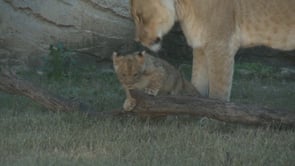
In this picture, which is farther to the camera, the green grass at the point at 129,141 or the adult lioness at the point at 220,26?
the adult lioness at the point at 220,26

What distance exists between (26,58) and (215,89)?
3458 millimetres

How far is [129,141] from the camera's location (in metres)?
6.12

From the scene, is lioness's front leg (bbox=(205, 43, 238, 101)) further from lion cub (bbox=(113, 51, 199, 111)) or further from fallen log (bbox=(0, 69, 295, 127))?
fallen log (bbox=(0, 69, 295, 127))

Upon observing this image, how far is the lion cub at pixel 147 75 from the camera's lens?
6.80 m

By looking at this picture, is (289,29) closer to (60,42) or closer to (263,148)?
(263,148)

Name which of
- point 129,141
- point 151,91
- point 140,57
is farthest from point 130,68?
point 129,141

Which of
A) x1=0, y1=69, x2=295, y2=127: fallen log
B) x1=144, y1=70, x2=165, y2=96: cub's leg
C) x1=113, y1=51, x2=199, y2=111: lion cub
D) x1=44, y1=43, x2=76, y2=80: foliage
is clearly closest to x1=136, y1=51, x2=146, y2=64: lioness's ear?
x1=113, y1=51, x2=199, y2=111: lion cub

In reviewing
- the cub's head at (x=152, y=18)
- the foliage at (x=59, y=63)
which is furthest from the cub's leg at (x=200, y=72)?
the foliage at (x=59, y=63)

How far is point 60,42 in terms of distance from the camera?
9.66 meters

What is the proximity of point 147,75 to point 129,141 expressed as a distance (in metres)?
0.96

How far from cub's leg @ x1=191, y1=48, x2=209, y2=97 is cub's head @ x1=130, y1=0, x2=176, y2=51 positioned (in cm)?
38

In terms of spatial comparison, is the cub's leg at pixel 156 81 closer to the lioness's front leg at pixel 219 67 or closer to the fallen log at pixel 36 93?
the lioness's front leg at pixel 219 67

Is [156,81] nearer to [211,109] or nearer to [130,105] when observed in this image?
[130,105]

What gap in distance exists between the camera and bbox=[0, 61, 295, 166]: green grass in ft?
18.2
